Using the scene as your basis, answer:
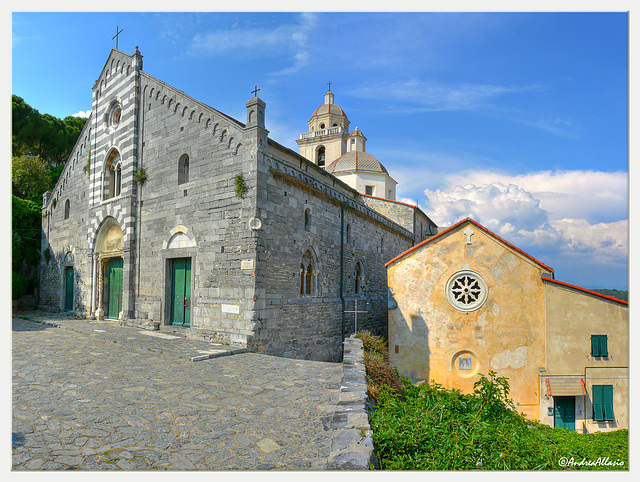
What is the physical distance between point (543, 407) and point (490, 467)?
7.38 meters

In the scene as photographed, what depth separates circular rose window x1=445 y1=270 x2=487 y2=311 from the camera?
10.8 meters

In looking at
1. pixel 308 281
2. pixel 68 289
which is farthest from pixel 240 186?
pixel 68 289

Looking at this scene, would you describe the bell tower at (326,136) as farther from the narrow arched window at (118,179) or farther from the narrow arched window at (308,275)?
the narrow arched window at (308,275)

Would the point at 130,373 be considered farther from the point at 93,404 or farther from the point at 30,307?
the point at 30,307

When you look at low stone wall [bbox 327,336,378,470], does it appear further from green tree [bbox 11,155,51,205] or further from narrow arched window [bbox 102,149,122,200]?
green tree [bbox 11,155,51,205]

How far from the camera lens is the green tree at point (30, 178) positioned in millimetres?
21125

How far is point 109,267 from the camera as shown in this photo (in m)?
15.4

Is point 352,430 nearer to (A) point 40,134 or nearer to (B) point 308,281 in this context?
(B) point 308,281

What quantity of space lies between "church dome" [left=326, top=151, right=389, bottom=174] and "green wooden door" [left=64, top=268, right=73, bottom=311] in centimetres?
1852

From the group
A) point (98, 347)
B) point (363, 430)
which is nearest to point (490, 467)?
point (363, 430)

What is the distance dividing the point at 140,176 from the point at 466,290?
11.2 metres

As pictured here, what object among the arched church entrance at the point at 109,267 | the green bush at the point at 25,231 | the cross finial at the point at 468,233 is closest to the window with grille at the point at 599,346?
the cross finial at the point at 468,233

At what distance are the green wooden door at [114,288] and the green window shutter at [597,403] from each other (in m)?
14.9

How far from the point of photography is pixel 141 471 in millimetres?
3377
